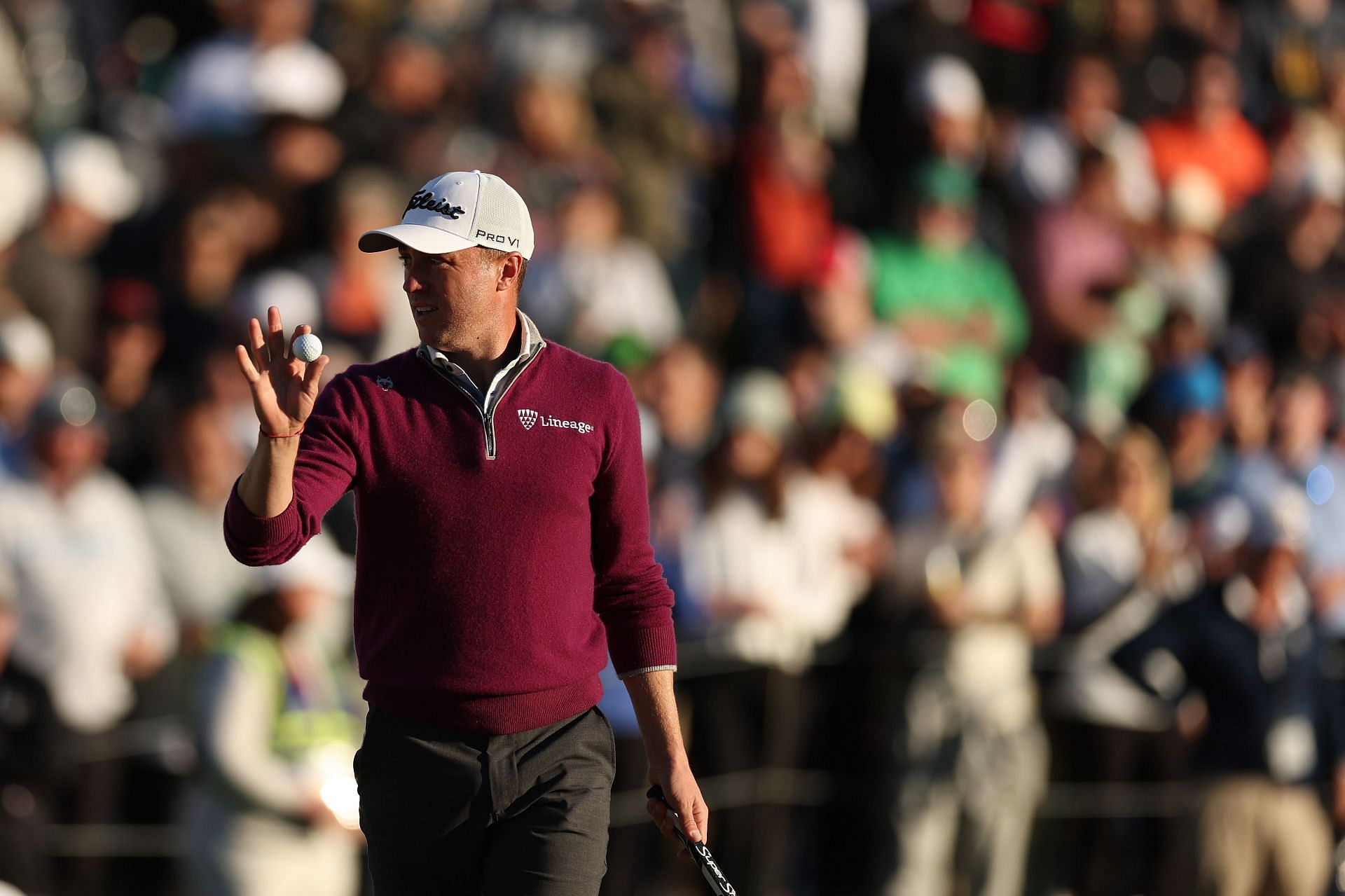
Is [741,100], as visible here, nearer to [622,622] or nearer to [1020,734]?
[1020,734]

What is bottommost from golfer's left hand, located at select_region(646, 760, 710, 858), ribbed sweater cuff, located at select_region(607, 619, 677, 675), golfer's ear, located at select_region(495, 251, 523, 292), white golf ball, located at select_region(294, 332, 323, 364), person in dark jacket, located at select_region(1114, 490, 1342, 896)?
person in dark jacket, located at select_region(1114, 490, 1342, 896)

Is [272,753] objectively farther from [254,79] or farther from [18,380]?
[254,79]

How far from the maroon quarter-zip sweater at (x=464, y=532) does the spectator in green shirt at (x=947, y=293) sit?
717cm

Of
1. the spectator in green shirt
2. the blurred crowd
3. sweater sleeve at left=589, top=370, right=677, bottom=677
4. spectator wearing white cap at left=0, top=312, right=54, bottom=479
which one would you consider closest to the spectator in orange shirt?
the blurred crowd

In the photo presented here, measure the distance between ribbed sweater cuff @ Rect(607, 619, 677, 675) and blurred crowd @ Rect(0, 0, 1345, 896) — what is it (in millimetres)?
3247

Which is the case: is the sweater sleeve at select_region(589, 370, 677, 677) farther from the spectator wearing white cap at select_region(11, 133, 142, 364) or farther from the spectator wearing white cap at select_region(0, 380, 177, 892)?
the spectator wearing white cap at select_region(11, 133, 142, 364)

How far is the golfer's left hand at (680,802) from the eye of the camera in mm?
4695

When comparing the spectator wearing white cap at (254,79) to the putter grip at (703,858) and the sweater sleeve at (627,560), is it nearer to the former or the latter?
the sweater sleeve at (627,560)

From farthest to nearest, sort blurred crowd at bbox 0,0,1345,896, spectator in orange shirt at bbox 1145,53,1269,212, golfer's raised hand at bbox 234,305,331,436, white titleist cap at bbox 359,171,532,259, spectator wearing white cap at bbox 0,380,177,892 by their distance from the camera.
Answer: spectator in orange shirt at bbox 1145,53,1269,212, blurred crowd at bbox 0,0,1345,896, spectator wearing white cap at bbox 0,380,177,892, white titleist cap at bbox 359,171,532,259, golfer's raised hand at bbox 234,305,331,436

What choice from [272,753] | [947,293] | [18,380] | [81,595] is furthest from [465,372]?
[947,293]

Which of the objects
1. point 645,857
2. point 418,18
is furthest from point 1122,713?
point 418,18

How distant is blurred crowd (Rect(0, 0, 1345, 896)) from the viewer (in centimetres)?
829

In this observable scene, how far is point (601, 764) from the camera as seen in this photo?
4.67 m

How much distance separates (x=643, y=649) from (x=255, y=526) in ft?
3.42
